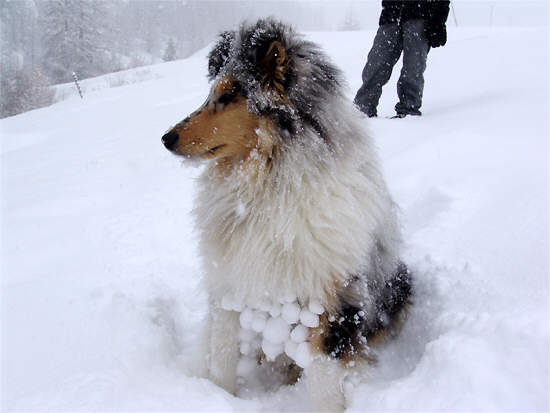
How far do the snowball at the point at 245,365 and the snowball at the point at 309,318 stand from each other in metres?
0.66

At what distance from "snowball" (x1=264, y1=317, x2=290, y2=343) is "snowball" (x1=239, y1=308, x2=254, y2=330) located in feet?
0.32

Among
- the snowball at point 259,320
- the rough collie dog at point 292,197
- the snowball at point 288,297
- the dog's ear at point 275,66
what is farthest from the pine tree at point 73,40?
the snowball at point 288,297

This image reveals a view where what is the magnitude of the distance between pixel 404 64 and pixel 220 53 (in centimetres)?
421

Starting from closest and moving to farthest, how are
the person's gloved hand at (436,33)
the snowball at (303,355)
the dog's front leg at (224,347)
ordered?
the snowball at (303,355), the dog's front leg at (224,347), the person's gloved hand at (436,33)

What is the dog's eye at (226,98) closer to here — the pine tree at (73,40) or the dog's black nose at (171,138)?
the dog's black nose at (171,138)

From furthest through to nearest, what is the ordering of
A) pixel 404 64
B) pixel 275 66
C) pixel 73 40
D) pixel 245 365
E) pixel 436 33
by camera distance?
1. pixel 73 40
2. pixel 404 64
3. pixel 436 33
4. pixel 245 365
5. pixel 275 66

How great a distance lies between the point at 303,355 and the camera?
1.99 metres

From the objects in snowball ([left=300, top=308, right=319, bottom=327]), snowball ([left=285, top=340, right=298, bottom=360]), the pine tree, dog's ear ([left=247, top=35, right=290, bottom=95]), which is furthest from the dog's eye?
the pine tree

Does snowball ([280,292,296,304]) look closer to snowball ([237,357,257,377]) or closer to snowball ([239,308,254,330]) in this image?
snowball ([239,308,254,330])

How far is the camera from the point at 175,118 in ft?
26.1

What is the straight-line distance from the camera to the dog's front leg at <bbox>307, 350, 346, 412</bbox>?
195cm

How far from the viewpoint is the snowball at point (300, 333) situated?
198cm

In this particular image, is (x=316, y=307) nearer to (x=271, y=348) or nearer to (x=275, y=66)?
(x=271, y=348)

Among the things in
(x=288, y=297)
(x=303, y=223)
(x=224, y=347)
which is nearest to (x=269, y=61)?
(x=303, y=223)
